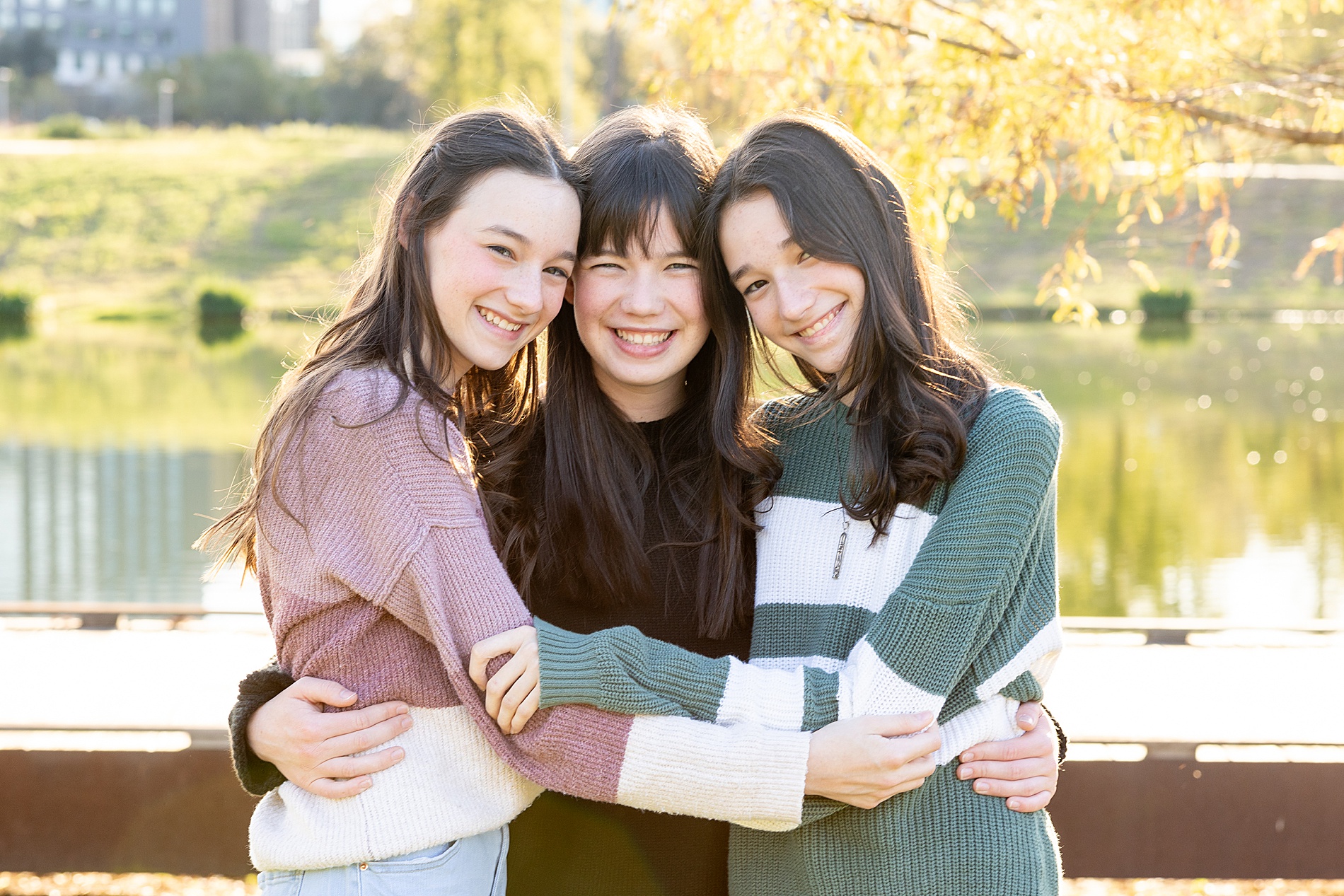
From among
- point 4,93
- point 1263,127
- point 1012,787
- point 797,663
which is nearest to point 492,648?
point 797,663

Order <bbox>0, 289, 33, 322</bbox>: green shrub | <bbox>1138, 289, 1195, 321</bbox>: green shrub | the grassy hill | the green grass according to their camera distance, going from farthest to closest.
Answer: the green grass, the grassy hill, <bbox>1138, 289, 1195, 321</bbox>: green shrub, <bbox>0, 289, 33, 322</bbox>: green shrub

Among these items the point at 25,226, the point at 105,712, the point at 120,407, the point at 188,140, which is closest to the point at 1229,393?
the point at 120,407

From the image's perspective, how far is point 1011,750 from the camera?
2078 millimetres

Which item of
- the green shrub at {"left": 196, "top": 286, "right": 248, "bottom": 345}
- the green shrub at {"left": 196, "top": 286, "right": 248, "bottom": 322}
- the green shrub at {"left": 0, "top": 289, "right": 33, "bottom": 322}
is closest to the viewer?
the green shrub at {"left": 196, "top": 286, "right": 248, "bottom": 345}

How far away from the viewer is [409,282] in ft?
7.39

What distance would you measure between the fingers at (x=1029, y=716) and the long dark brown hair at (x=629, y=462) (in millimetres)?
539

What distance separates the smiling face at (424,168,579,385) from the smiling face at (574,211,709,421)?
17 centimetres

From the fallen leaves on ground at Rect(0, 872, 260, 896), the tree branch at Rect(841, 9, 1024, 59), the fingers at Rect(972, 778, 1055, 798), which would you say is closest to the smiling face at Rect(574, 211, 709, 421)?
the fingers at Rect(972, 778, 1055, 798)

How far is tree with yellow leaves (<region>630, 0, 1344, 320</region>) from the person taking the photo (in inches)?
135

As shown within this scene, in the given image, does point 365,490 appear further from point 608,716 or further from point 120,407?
point 120,407

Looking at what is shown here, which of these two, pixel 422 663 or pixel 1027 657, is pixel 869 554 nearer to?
pixel 1027 657

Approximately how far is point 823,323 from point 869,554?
1.38 feet

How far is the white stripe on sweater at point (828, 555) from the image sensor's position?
213cm

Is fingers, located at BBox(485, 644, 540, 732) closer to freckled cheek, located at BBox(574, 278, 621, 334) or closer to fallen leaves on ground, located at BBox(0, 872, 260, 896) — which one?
freckled cheek, located at BBox(574, 278, 621, 334)
